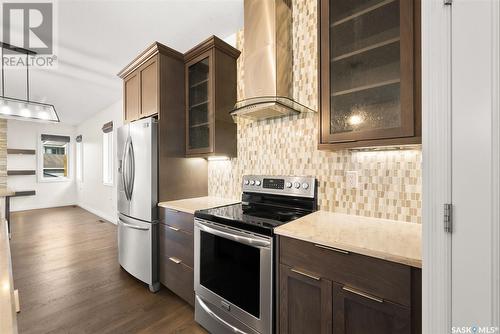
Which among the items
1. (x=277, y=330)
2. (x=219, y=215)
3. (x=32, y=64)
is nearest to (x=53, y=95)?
(x=32, y=64)

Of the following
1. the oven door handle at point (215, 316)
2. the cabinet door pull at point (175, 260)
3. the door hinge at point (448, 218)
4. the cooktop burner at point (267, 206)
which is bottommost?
the oven door handle at point (215, 316)

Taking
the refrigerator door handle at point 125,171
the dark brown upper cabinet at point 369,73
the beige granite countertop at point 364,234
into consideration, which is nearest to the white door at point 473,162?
the beige granite countertop at point 364,234

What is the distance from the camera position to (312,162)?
6.14 feet

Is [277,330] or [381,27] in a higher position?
[381,27]

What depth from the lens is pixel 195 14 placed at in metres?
2.11

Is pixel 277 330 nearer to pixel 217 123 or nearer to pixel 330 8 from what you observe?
pixel 217 123

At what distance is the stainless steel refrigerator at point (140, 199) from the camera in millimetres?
2246

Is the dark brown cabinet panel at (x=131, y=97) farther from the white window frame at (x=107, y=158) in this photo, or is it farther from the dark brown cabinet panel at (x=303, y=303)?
the white window frame at (x=107, y=158)

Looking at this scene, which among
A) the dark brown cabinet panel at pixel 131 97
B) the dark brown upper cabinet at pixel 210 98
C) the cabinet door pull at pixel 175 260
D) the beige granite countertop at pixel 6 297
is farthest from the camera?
the dark brown cabinet panel at pixel 131 97

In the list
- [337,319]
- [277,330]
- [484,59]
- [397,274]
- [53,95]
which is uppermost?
[53,95]

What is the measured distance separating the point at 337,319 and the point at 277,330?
418 millimetres

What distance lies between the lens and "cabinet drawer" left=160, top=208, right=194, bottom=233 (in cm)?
195

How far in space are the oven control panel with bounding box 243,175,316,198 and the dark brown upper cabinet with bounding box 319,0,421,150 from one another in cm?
42

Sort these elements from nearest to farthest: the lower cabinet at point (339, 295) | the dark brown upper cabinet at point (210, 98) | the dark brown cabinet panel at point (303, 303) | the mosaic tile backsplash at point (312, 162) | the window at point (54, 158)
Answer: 1. the lower cabinet at point (339, 295)
2. the dark brown cabinet panel at point (303, 303)
3. the mosaic tile backsplash at point (312, 162)
4. the dark brown upper cabinet at point (210, 98)
5. the window at point (54, 158)
